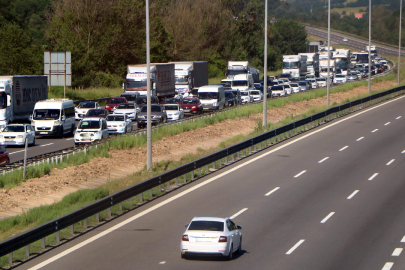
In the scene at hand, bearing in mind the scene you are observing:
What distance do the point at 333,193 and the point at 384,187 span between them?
2300mm

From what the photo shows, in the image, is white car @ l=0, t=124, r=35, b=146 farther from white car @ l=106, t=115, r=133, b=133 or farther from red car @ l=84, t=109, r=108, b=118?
red car @ l=84, t=109, r=108, b=118

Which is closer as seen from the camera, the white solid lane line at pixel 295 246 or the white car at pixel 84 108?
the white solid lane line at pixel 295 246

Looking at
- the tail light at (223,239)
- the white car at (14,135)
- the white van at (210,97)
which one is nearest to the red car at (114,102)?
the white van at (210,97)

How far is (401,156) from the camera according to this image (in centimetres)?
2819

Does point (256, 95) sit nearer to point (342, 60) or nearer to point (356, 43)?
point (342, 60)

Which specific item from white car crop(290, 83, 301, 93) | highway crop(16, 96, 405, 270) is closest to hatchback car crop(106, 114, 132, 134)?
highway crop(16, 96, 405, 270)

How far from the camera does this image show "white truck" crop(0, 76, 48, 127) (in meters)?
38.9

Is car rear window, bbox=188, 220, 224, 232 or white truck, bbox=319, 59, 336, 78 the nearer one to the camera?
car rear window, bbox=188, 220, 224, 232

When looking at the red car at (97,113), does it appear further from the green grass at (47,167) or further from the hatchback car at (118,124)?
the green grass at (47,167)

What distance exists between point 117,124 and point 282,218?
22.1 metres

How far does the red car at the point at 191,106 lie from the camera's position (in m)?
49.8

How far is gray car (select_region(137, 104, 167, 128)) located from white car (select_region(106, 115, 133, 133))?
4.10 metres

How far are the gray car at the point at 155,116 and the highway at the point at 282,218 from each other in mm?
15197

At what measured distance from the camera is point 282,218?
17188 millimetres
